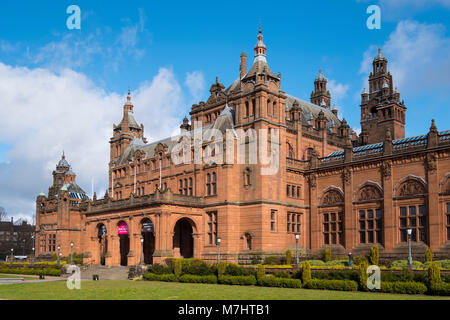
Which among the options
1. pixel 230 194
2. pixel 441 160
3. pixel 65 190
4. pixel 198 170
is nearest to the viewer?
pixel 441 160

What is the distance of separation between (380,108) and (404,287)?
39711 mm

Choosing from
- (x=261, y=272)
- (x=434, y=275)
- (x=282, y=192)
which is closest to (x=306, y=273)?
(x=261, y=272)

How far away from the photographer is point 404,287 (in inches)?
1199

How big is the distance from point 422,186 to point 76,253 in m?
59.1

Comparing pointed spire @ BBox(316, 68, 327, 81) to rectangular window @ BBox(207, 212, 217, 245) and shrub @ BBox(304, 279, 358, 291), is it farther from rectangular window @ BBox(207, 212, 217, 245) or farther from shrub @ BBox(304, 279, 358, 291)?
shrub @ BBox(304, 279, 358, 291)

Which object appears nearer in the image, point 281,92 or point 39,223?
point 281,92

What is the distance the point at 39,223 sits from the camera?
316 ft

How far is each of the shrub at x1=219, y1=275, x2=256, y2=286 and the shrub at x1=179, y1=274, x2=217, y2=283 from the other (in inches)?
36.3

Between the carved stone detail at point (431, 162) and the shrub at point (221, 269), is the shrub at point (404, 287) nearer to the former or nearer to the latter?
the shrub at point (221, 269)

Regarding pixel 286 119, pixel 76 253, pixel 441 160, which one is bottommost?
pixel 76 253

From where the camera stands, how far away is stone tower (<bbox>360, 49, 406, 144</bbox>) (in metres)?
64.8

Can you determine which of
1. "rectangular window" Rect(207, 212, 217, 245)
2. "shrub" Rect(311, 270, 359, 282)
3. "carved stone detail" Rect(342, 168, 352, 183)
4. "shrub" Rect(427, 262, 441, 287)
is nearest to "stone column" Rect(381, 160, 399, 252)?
"carved stone detail" Rect(342, 168, 352, 183)

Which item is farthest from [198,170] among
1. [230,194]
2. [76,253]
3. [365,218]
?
[76,253]
